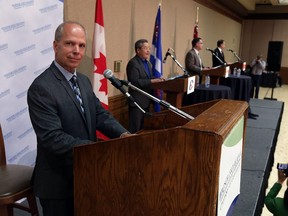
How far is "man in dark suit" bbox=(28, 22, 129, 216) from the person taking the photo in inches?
44.8

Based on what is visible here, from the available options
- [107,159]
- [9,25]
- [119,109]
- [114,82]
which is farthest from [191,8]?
[107,159]

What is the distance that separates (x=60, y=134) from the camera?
44.4 inches

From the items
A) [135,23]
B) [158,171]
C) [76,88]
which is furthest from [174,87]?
[158,171]

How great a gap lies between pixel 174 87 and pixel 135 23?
1344 mm

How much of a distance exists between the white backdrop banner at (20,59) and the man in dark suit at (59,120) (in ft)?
3.42

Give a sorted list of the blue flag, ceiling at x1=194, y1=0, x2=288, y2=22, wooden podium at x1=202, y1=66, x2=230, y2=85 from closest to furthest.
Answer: the blue flag < wooden podium at x1=202, y1=66, x2=230, y2=85 < ceiling at x1=194, y1=0, x2=288, y2=22

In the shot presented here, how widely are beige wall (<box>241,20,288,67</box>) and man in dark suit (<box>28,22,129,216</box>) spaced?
1289 centimetres

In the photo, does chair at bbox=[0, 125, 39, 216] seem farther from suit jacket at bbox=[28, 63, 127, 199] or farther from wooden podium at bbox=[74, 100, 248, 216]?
wooden podium at bbox=[74, 100, 248, 216]

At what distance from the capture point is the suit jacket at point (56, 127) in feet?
3.72

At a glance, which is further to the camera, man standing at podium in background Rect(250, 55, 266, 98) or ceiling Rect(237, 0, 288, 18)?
ceiling Rect(237, 0, 288, 18)

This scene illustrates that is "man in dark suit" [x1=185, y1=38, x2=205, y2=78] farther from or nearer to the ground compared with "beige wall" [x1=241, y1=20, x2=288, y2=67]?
nearer to the ground

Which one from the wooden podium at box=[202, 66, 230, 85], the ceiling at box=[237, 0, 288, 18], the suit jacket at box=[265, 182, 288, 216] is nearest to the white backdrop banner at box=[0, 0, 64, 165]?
the suit jacket at box=[265, 182, 288, 216]

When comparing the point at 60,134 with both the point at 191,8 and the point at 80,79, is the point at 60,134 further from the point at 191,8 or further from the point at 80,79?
the point at 191,8

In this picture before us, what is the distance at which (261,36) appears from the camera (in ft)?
42.1
